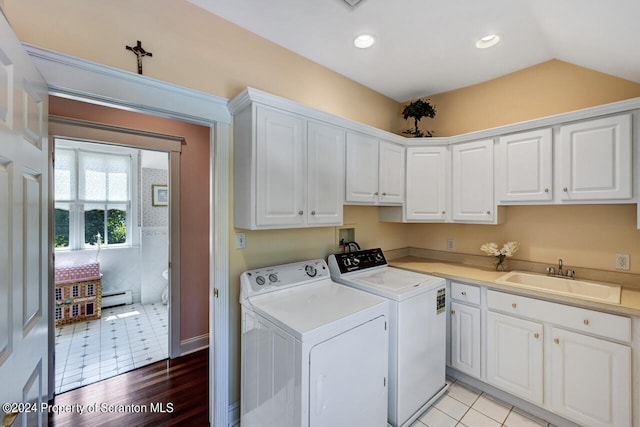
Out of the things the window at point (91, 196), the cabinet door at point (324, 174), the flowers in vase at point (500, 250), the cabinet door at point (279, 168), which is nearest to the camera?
the cabinet door at point (279, 168)

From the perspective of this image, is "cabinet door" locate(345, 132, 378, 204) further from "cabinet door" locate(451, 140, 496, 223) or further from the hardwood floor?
the hardwood floor

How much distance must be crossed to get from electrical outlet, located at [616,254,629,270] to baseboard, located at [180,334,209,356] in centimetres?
380

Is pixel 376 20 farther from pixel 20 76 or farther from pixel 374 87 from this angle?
pixel 20 76

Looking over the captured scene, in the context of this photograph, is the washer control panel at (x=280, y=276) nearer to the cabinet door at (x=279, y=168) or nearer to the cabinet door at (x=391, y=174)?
the cabinet door at (x=279, y=168)

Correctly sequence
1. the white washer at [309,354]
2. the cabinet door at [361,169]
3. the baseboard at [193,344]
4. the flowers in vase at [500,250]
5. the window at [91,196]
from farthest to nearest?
the window at [91,196] → the baseboard at [193,344] → the flowers in vase at [500,250] → the cabinet door at [361,169] → the white washer at [309,354]

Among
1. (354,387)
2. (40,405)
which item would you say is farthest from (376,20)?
(40,405)

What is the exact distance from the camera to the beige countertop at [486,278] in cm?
164

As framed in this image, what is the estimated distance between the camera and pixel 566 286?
7.20 ft

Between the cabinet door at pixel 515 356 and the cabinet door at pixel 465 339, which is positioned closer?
the cabinet door at pixel 515 356

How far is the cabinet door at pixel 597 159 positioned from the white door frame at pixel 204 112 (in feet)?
8.32

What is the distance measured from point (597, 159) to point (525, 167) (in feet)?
1.37

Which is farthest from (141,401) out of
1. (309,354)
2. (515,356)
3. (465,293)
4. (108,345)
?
(515,356)

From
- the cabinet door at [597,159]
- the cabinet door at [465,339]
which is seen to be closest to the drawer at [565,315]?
the cabinet door at [465,339]

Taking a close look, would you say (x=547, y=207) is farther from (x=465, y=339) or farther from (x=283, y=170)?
(x=283, y=170)
